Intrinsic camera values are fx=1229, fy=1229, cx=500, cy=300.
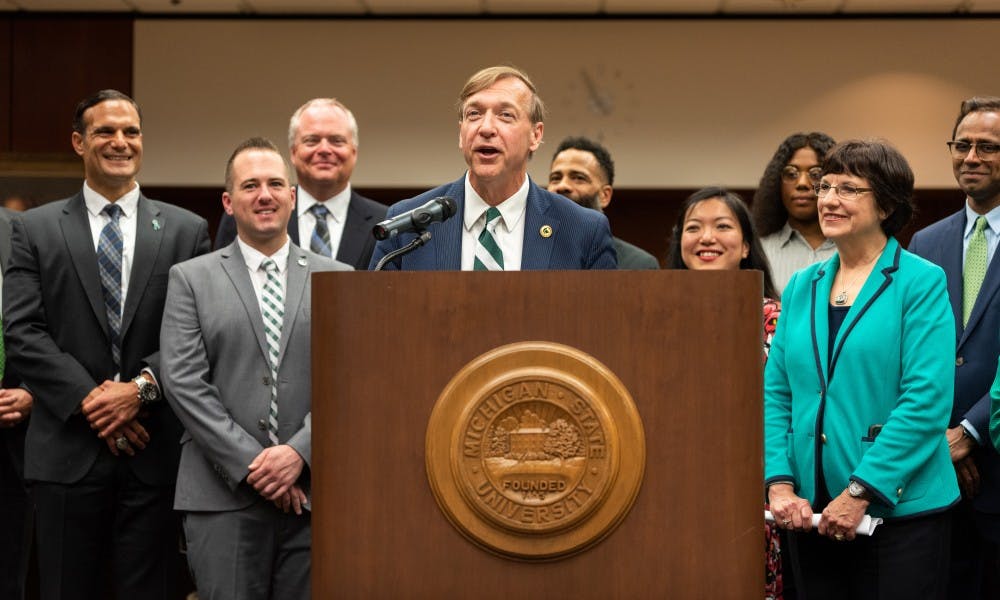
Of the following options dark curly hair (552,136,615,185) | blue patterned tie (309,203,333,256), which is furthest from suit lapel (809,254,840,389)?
dark curly hair (552,136,615,185)

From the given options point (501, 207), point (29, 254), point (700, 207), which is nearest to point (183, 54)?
point (29, 254)

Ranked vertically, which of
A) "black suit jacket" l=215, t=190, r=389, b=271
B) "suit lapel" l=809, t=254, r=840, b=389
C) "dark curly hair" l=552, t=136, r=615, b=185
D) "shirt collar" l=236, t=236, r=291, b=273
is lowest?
"suit lapel" l=809, t=254, r=840, b=389

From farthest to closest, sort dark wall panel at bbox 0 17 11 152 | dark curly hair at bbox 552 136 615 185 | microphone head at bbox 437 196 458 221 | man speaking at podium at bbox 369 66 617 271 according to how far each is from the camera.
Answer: dark wall panel at bbox 0 17 11 152
dark curly hair at bbox 552 136 615 185
man speaking at podium at bbox 369 66 617 271
microphone head at bbox 437 196 458 221

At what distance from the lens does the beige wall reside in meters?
7.51

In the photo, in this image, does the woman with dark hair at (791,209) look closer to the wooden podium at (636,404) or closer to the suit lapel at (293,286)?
the suit lapel at (293,286)

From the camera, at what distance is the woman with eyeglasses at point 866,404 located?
8.59 ft

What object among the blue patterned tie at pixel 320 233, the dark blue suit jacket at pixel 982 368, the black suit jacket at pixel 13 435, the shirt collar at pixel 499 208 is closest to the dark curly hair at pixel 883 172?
the dark blue suit jacket at pixel 982 368

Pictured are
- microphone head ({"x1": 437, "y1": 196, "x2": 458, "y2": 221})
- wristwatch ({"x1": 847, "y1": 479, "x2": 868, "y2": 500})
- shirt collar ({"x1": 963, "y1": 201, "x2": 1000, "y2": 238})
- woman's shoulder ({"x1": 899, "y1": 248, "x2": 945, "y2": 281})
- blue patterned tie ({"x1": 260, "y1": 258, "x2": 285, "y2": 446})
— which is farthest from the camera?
shirt collar ({"x1": 963, "y1": 201, "x2": 1000, "y2": 238})

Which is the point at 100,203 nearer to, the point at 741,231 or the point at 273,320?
the point at 273,320

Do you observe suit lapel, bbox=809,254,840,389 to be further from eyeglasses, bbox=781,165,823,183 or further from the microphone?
eyeglasses, bbox=781,165,823,183

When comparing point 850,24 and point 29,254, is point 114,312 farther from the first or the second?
point 850,24

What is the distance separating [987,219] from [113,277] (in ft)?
8.11

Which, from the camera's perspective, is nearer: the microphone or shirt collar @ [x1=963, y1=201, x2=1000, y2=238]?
the microphone

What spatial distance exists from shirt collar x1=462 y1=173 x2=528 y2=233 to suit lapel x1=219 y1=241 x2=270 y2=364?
94cm
